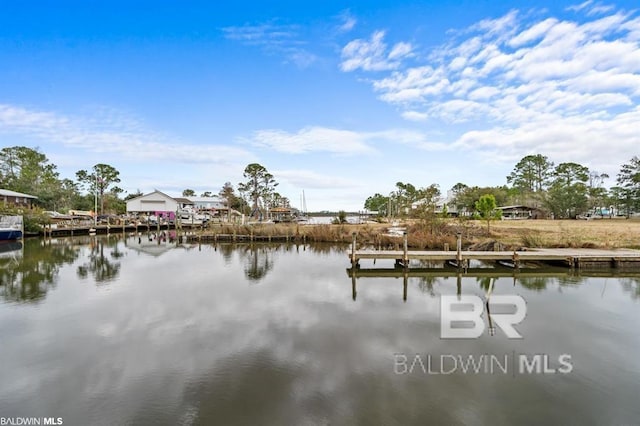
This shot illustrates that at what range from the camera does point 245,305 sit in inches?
449

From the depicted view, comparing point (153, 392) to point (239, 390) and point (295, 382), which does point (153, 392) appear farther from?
point (295, 382)

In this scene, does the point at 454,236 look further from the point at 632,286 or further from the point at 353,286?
the point at 353,286

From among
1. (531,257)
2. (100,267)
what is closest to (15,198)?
(100,267)

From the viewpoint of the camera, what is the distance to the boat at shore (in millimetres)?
28781

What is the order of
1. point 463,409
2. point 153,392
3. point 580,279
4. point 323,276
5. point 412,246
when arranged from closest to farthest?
point 463,409, point 153,392, point 580,279, point 323,276, point 412,246

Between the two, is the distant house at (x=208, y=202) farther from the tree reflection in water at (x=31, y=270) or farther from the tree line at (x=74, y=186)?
the tree reflection in water at (x=31, y=270)

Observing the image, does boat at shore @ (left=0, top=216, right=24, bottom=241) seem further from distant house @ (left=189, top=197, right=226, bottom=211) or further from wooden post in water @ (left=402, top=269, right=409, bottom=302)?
distant house @ (left=189, top=197, right=226, bottom=211)

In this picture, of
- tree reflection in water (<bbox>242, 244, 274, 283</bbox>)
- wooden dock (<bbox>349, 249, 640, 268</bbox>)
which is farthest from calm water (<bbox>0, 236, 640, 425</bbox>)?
wooden dock (<bbox>349, 249, 640, 268</bbox>)

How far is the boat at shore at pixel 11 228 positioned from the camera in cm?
2878

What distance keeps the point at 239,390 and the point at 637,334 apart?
10380 millimetres

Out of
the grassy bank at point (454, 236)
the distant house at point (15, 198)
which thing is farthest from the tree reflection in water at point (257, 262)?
the distant house at point (15, 198)

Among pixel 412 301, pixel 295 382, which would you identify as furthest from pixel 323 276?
pixel 295 382

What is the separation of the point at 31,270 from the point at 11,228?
17.7 m

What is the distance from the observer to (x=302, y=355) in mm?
7449
